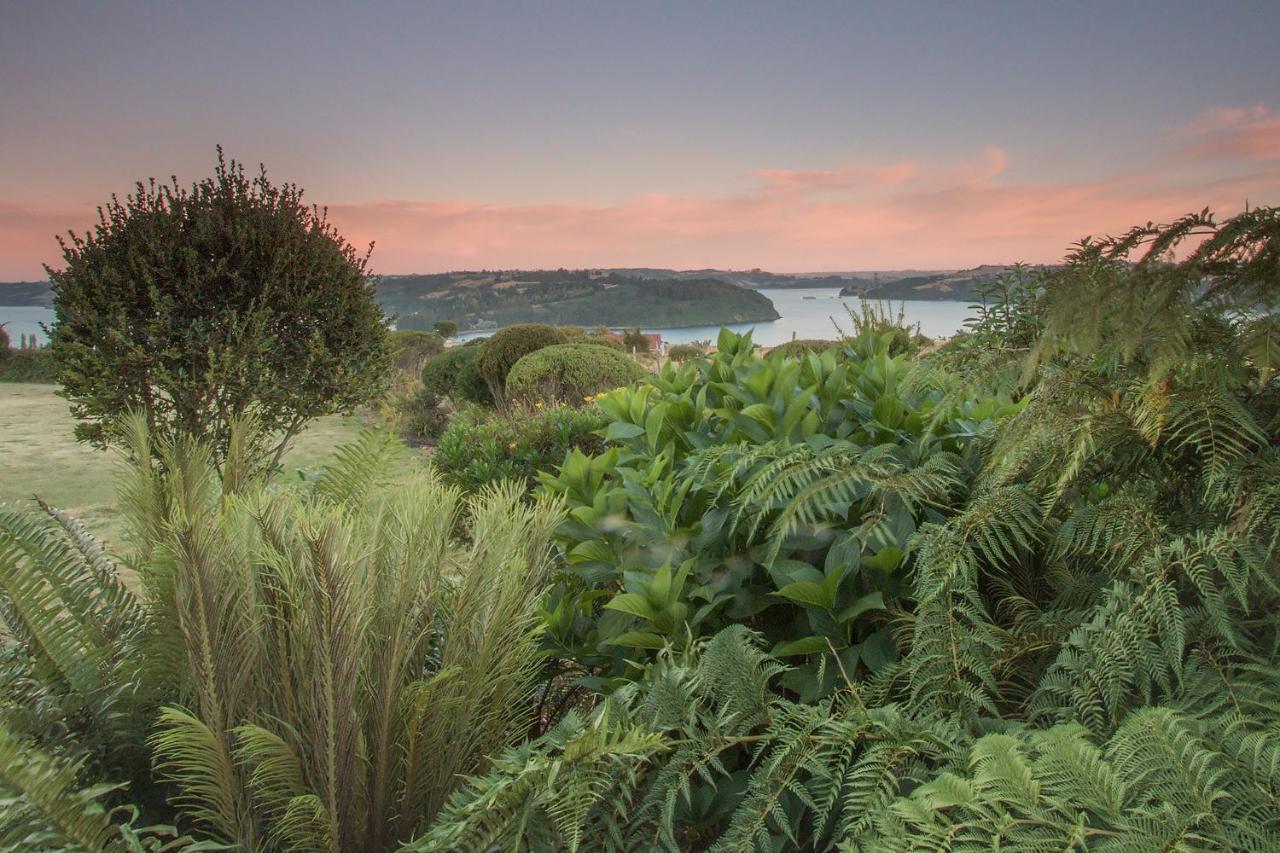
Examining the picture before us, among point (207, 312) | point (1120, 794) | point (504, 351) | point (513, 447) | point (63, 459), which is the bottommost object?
point (63, 459)

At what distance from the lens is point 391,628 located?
1.44 m

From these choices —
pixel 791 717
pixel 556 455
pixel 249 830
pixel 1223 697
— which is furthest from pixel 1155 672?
pixel 556 455

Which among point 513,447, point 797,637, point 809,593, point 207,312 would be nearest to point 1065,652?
point 809,593

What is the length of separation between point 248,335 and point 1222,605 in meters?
7.51

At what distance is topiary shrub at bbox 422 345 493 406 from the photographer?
1455cm

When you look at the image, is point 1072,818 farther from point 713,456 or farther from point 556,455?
point 556,455

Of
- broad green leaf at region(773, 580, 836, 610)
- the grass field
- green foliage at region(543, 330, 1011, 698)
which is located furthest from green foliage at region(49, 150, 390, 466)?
broad green leaf at region(773, 580, 836, 610)

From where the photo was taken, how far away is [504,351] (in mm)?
14109

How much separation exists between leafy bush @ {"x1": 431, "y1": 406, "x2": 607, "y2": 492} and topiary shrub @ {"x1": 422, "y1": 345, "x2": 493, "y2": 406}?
7487 mm

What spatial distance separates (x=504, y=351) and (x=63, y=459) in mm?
6705

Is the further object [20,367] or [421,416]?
[20,367]

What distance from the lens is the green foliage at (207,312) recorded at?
6816mm

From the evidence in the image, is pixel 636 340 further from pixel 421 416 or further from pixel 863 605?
pixel 863 605

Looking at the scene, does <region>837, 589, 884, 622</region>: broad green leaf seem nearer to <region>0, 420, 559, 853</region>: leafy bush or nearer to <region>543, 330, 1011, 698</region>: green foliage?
<region>543, 330, 1011, 698</region>: green foliage
